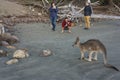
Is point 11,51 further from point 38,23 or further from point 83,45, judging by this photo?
point 38,23

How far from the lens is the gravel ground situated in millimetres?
10500

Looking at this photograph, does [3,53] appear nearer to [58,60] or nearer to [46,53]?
[46,53]

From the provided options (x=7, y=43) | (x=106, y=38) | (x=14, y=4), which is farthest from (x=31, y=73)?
(x=14, y=4)

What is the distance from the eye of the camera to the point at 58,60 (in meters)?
12.1

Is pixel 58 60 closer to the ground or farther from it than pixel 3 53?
closer to the ground

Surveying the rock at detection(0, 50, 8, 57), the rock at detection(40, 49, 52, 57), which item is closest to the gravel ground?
the rock at detection(40, 49, 52, 57)

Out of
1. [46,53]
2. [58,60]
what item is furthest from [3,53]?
[58,60]

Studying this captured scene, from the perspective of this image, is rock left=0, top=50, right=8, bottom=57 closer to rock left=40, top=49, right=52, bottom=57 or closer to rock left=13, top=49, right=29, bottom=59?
rock left=13, top=49, right=29, bottom=59

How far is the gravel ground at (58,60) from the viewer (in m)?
10.5

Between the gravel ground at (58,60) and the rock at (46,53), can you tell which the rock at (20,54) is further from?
the rock at (46,53)

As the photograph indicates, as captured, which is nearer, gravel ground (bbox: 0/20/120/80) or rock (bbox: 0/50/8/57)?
gravel ground (bbox: 0/20/120/80)

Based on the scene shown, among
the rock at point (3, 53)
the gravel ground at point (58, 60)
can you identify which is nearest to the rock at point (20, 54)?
the gravel ground at point (58, 60)

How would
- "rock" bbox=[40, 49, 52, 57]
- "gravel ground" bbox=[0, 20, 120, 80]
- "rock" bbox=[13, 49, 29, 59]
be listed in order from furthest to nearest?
1. "rock" bbox=[40, 49, 52, 57]
2. "rock" bbox=[13, 49, 29, 59]
3. "gravel ground" bbox=[0, 20, 120, 80]

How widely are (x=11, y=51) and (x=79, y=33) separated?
16.9 ft
